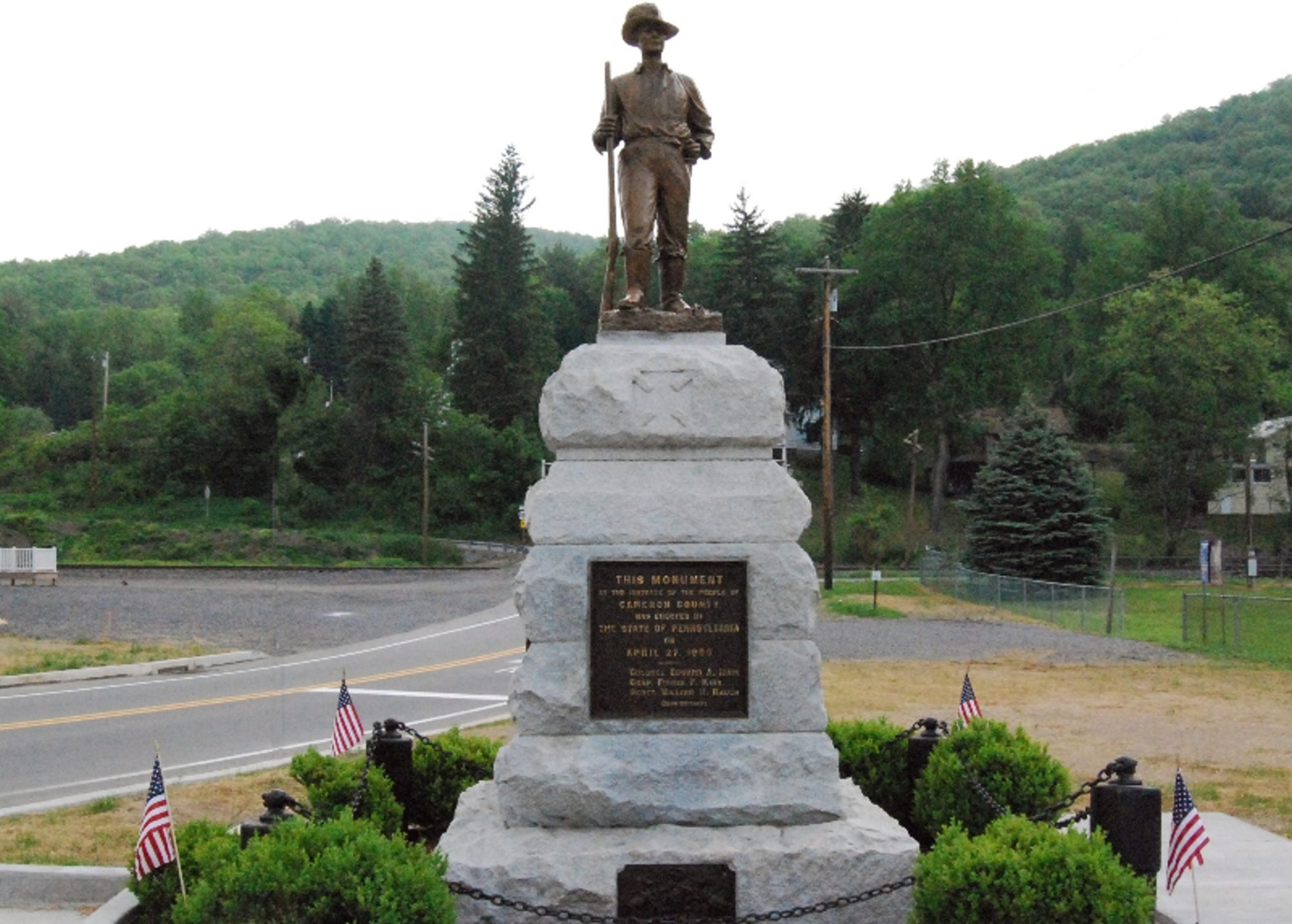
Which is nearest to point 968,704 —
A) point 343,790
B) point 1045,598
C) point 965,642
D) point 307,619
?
point 343,790

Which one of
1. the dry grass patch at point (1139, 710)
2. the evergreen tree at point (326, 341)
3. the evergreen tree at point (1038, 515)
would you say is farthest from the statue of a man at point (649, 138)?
the evergreen tree at point (326, 341)

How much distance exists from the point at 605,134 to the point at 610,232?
62 centimetres

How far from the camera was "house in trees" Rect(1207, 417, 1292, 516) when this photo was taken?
6831 cm

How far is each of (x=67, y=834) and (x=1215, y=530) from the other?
6664 cm

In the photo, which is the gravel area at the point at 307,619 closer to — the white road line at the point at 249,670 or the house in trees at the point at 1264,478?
the white road line at the point at 249,670

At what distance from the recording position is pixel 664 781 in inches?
290

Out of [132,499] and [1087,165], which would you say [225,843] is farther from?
[1087,165]

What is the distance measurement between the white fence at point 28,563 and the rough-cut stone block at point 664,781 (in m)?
33.9

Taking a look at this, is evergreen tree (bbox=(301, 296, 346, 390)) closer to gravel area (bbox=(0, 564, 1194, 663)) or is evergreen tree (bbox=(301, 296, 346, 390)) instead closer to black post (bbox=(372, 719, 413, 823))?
gravel area (bbox=(0, 564, 1194, 663))

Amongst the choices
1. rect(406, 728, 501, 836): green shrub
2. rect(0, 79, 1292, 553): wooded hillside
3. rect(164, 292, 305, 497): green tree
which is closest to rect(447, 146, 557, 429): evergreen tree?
rect(0, 79, 1292, 553): wooded hillside

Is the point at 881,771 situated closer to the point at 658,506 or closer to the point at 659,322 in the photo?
the point at 658,506

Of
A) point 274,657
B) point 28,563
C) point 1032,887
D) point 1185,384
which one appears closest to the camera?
point 1032,887

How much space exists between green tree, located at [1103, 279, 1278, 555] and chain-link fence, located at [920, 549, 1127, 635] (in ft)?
82.2

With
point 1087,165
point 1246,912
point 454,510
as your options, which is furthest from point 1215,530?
point 1246,912
